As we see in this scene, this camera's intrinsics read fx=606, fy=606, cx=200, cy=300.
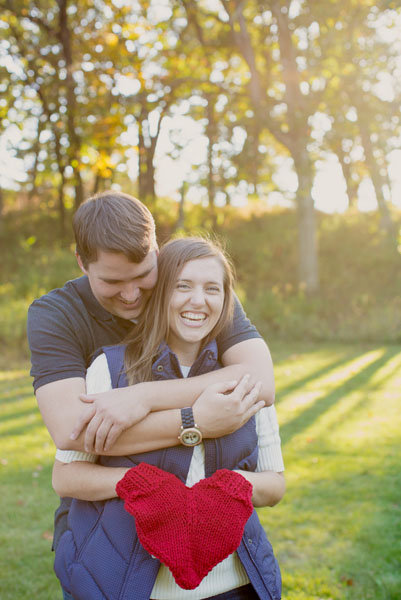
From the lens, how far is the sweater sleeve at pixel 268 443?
2.32 m

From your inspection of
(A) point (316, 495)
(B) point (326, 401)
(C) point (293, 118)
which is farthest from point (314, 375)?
(C) point (293, 118)

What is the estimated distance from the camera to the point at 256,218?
19219 mm

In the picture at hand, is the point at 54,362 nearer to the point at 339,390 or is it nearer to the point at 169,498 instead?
the point at 169,498

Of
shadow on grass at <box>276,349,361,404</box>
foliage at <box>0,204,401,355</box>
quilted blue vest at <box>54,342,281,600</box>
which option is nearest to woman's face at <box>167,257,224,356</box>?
quilted blue vest at <box>54,342,281,600</box>

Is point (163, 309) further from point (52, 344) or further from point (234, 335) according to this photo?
point (52, 344)

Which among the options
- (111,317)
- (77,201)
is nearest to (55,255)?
(77,201)

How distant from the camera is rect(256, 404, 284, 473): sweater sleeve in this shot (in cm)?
232

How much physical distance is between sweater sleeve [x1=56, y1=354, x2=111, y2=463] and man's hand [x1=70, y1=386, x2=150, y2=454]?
10 centimetres

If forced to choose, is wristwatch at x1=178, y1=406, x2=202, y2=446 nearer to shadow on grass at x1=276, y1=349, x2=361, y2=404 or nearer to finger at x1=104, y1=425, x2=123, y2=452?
finger at x1=104, y1=425, x2=123, y2=452

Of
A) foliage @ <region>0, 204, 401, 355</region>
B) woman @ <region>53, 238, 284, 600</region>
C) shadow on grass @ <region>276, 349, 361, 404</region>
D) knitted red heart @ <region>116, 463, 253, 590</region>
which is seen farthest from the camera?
foliage @ <region>0, 204, 401, 355</region>

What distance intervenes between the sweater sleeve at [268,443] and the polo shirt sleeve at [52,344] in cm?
72

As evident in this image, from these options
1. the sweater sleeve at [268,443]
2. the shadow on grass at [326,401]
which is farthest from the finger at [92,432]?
the shadow on grass at [326,401]

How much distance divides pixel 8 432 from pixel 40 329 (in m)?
5.36

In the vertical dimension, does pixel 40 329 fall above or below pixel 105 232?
below
